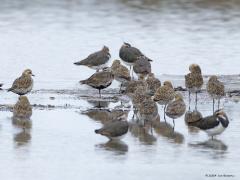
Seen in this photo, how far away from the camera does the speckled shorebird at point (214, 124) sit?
16.6m

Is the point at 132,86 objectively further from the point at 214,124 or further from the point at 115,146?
the point at 115,146

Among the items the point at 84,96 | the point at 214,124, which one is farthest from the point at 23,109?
the point at 214,124

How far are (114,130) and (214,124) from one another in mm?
1760

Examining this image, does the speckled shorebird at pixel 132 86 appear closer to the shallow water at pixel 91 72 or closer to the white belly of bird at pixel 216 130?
the shallow water at pixel 91 72

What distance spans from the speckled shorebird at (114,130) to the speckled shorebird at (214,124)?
4.37ft

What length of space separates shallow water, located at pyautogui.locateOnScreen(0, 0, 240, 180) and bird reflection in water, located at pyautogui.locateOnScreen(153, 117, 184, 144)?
18 millimetres

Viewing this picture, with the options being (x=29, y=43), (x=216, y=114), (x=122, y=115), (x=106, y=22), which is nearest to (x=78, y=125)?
(x=122, y=115)

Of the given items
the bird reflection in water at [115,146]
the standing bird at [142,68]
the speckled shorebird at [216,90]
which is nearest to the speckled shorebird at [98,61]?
the standing bird at [142,68]

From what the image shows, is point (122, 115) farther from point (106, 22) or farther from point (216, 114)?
point (106, 22)

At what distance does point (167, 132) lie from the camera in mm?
17328

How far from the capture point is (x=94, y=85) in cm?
2088

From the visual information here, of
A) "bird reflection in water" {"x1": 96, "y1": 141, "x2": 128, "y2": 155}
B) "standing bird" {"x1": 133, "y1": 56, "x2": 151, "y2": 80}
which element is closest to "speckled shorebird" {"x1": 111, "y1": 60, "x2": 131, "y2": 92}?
"standing bird" {"x1": 133, "y1": 56, "x2": 151, "y2": 80}

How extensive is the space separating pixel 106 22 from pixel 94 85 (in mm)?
13547

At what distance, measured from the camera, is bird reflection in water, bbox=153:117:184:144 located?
16.8 m
